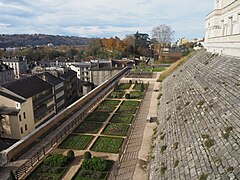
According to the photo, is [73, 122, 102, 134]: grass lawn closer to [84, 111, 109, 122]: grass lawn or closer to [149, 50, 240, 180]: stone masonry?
[84, 111, 109, 122]: grass lawn

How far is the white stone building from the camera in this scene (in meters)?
15.8


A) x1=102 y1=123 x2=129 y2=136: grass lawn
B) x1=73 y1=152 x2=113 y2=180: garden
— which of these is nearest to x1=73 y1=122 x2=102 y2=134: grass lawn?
x1=102 y1=123 x2=129 y2=136: grass lawn

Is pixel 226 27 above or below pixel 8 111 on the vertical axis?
above

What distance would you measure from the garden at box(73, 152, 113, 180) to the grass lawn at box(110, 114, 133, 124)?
9230mm

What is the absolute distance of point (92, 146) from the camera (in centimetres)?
1861

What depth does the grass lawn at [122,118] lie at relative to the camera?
24422 mm

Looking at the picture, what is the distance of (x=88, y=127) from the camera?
22.7 m

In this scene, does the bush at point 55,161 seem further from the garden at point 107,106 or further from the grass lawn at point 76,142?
the garden at point 107,106

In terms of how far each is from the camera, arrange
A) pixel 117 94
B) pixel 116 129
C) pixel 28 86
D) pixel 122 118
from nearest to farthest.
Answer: pixel 116 129 < pixel 122 118 < pixel 28 86 < pixel 117 94

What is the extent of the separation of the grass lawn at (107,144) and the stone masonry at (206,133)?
4.83 meters

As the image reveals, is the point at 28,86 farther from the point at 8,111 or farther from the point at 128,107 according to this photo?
the point at 128,107

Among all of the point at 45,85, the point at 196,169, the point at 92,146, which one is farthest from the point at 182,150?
the point at 45,85

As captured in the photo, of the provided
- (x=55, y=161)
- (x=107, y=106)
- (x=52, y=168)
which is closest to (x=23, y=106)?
(x=107, y=106)

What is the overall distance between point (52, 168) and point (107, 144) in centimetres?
525
